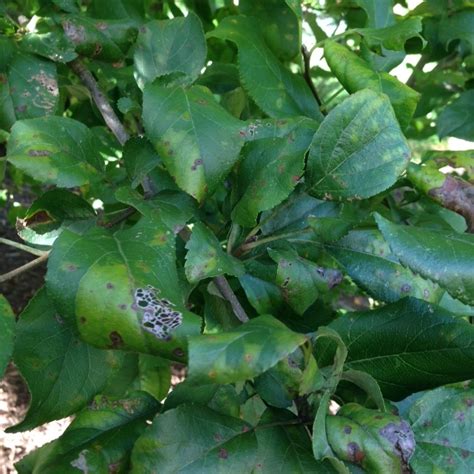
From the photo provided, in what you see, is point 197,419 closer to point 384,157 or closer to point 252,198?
point 252,198

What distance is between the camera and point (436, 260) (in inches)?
28.0

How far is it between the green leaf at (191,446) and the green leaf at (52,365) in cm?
12

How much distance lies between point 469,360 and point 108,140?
0.83 m

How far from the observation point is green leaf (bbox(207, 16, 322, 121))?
999mm

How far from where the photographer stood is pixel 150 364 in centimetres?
130

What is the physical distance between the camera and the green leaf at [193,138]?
0.76 m

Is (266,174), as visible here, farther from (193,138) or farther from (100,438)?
(100,438)

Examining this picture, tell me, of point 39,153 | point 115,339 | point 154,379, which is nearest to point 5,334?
point 115,339

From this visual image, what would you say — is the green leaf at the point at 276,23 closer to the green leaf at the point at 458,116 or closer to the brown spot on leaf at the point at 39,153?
the green leaf at the point at 458,116

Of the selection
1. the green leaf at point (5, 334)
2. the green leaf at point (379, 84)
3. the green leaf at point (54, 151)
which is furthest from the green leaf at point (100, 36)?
the green leaf at point (5, 334)

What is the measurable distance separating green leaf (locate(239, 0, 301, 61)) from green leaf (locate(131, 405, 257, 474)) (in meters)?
0.68

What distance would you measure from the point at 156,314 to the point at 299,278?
9.9 inches

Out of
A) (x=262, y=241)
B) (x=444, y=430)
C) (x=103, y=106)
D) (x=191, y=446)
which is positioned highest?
(x=103, y=106)

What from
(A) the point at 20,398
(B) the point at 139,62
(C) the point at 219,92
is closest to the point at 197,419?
(B) the point at 139,62
